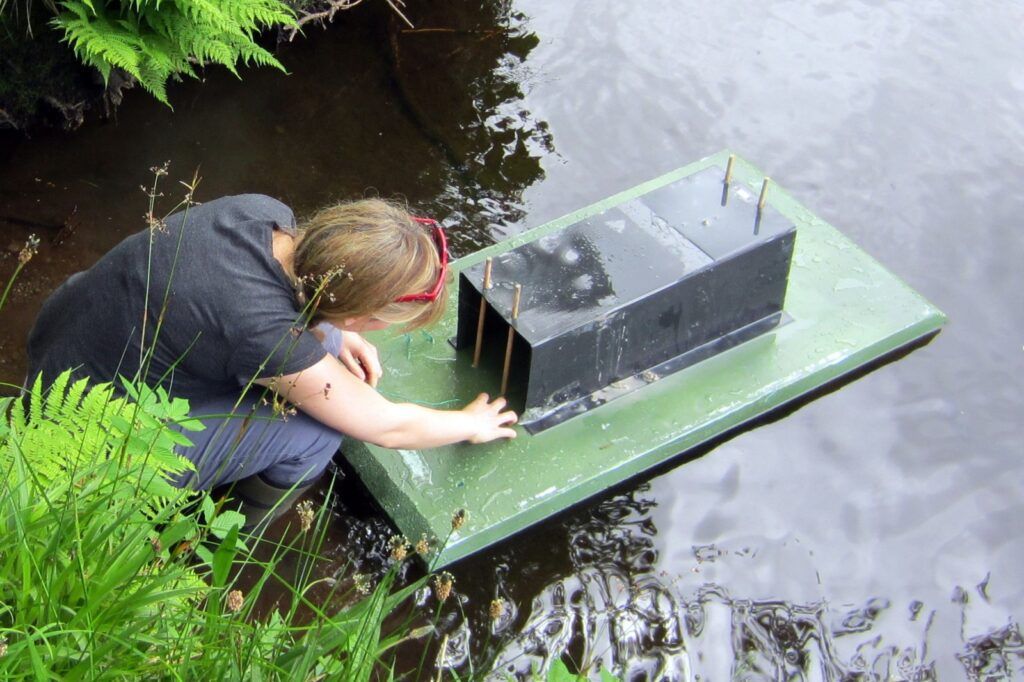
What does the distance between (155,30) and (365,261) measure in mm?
2552

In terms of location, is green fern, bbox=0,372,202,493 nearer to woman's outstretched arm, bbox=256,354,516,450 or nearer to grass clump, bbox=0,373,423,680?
grass clump, bbox=0,373,423,680

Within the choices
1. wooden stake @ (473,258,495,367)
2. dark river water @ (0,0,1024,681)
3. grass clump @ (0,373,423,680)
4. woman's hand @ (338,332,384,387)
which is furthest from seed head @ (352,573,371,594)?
wooden stake @ (473,258,495,367)

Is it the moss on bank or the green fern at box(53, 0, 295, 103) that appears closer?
the green fern at box(53, 0, 295, 103)

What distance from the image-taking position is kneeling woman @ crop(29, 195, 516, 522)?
2953mm

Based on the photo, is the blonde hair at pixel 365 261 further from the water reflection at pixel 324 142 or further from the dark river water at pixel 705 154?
the water reflection at pixel 324 142

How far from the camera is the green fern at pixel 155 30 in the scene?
473 centimetres

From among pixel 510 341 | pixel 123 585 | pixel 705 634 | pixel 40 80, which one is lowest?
pixel 705 634

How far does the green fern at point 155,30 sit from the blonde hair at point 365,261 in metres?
1.96

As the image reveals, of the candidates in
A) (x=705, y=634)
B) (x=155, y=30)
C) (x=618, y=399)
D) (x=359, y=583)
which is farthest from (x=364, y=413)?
(x=155, y=30)

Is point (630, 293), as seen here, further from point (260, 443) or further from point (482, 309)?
point (260, 443)

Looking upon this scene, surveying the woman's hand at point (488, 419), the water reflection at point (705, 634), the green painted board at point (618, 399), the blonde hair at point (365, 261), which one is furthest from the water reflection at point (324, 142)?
the blonde hair at point (365, 261)

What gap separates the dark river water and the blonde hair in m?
1.12

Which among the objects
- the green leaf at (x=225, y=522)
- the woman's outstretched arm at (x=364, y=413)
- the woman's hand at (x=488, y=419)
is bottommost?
the woman's hand at (x=488, y=419)

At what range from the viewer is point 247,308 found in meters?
2.94
